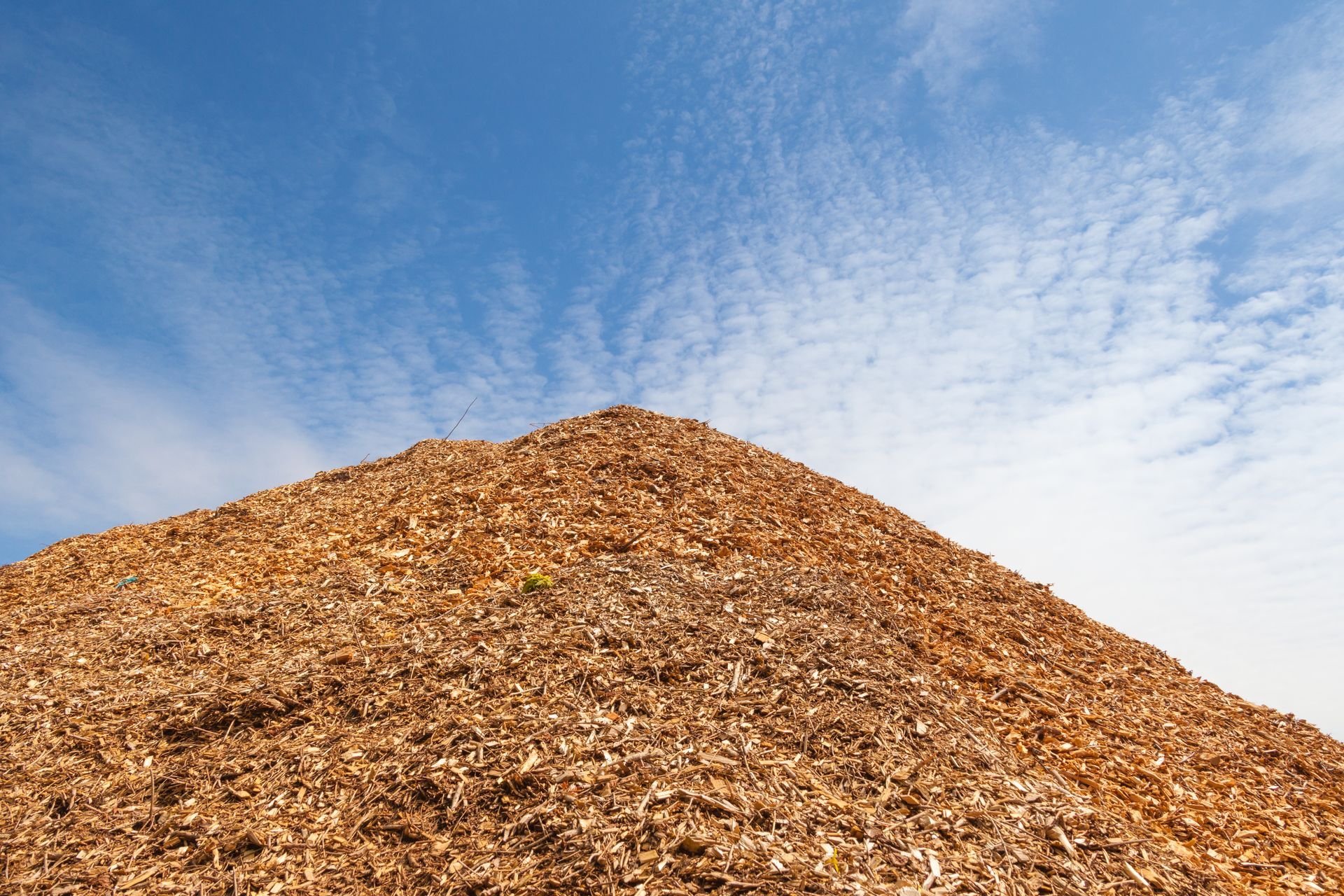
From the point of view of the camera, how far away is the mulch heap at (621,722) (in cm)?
366

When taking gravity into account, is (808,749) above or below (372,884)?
above

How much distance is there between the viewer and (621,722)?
A: 14.3ft

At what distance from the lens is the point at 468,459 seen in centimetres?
997

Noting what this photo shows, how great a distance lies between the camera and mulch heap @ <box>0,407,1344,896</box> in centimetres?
366

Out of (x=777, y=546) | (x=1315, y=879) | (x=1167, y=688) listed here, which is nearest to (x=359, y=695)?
(x=777, y=546)

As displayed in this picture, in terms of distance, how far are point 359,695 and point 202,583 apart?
4007mm

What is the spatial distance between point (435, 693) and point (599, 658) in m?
1.05

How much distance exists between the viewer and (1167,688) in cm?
746

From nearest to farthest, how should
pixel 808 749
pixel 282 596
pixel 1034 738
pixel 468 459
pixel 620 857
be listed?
pixel 620 857 < pixel 808 749 < pixel 1034 738 < pixel 282 596 < pixel 468 459

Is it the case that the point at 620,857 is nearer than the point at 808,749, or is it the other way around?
the point at 620,857

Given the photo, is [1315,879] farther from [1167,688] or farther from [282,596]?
[282,596]

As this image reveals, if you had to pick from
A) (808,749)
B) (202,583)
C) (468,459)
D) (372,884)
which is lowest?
(372,884)

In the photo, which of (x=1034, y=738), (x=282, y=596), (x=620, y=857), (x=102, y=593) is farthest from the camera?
(x=102, y=593)

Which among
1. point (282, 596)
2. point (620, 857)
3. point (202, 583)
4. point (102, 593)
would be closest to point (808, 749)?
point (620, 857)
